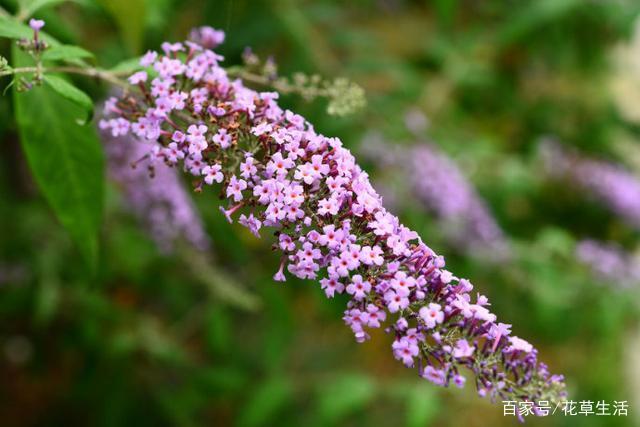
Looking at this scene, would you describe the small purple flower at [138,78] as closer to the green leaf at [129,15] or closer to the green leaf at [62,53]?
the green leaf at [62,53]

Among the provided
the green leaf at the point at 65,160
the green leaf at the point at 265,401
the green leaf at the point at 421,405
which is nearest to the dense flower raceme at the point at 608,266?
the green leaf at the point at 421,405

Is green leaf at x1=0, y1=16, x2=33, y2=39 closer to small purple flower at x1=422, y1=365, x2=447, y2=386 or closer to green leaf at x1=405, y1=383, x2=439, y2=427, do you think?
small purple flower at x1=422, y1=365, x2=447, y2=386

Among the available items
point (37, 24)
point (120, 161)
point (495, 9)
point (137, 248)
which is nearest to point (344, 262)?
point (37, 24)

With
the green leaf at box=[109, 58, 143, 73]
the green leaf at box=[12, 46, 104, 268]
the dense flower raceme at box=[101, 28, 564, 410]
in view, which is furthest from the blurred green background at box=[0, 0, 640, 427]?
the dense flower raceme at box=[101, 28, 564, 410]

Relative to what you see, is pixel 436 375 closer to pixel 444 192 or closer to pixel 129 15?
pixel 129 15

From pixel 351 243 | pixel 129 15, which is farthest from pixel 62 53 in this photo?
pixel 351 243

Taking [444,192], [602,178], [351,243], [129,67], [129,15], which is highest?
[602,178]
